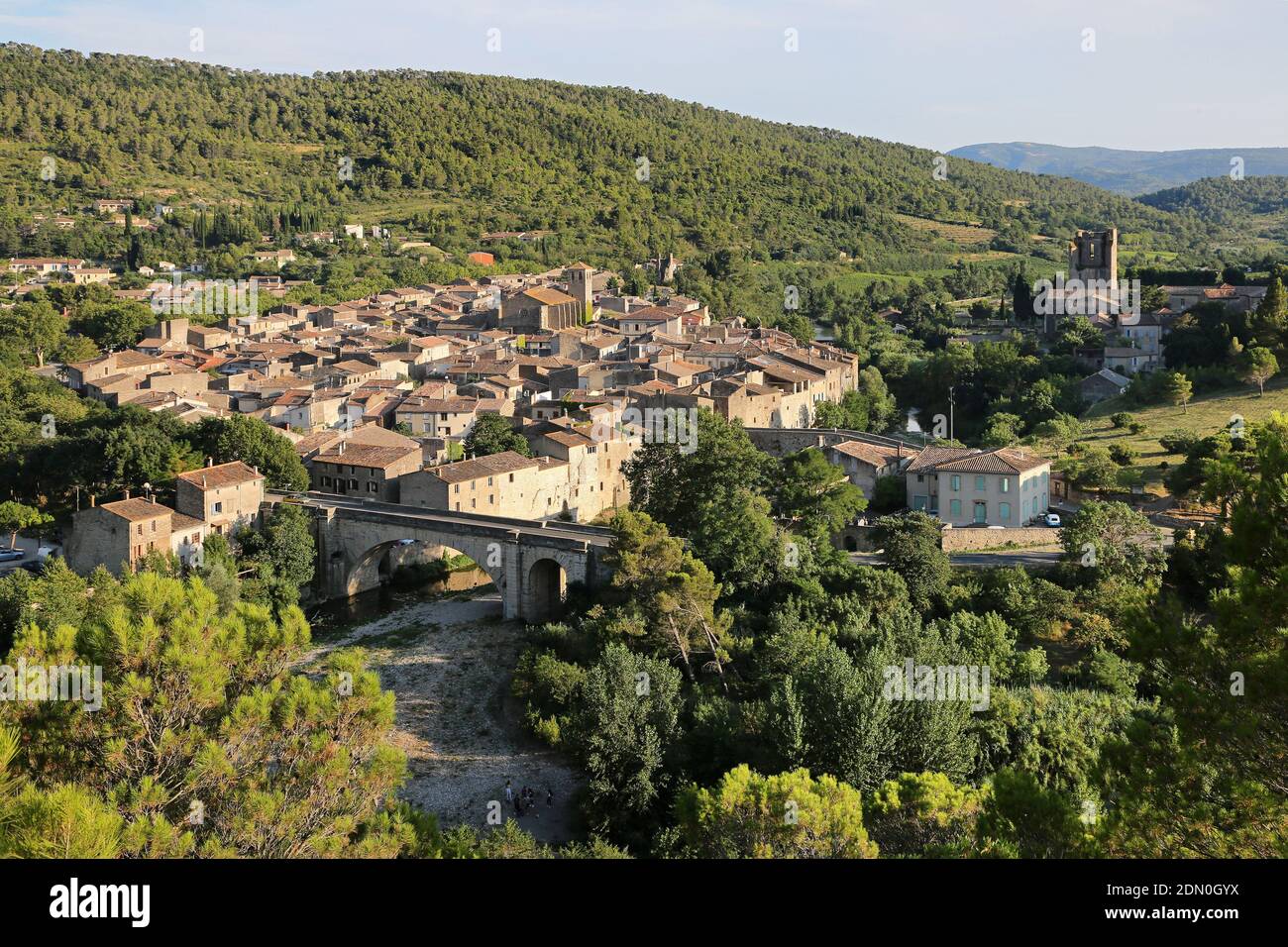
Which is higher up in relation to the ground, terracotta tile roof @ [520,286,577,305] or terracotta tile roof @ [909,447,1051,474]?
terracotta tile roof @ [520,286,577,305]

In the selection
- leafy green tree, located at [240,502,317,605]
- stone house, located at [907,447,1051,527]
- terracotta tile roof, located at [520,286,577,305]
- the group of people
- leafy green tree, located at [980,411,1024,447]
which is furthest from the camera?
terracotta tile roof, located at [520,286,577,305]

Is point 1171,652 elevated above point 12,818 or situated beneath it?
elevated above

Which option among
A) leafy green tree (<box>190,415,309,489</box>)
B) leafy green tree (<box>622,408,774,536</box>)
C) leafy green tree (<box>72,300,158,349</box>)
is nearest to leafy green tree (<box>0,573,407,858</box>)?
leafy green tree (<box>622,408,774,536</box>)

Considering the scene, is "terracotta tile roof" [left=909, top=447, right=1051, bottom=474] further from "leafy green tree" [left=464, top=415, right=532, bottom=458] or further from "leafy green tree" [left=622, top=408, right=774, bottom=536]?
"leafy green tree" [left=464, top=415, right=532, bottom=458]

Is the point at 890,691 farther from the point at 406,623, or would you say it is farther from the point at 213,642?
the point at 406,623

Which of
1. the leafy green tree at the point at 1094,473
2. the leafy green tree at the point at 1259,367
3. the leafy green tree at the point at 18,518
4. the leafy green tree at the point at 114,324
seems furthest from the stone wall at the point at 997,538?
the leafy green tree at the point at 114,324

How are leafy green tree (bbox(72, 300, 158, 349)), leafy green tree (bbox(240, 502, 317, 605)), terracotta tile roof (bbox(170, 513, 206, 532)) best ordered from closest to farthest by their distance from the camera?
1. terracotta tile roof (bbox(170, 513, 206, 532))
2. leafy green tree (bbox(240, 502, 317, 605))
3. leafy green tree (bbox(72, 300, 158, 349))

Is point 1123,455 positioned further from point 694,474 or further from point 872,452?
point 694,474
